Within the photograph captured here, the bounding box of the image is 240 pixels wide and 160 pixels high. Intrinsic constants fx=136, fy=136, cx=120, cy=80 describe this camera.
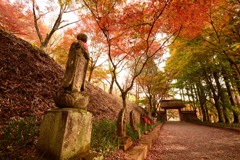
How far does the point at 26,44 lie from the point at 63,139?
6632 mm

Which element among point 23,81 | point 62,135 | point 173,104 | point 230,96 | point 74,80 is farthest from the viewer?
point 173,104

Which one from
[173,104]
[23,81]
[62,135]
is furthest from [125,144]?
[173,104]

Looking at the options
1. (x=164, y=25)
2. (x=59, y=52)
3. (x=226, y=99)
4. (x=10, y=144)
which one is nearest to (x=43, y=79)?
(x=10, y=144)

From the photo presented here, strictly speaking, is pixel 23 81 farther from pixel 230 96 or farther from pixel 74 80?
pixel 230 96

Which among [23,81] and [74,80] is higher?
[23,81]

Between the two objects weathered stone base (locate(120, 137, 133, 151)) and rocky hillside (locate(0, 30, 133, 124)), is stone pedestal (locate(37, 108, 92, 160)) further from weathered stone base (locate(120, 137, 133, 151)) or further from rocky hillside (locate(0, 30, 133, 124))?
rocky hillside (locate(0, 30, 133, 124))

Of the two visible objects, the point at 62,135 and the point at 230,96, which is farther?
the point at 230,96

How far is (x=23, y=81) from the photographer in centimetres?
496

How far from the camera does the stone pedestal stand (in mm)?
2141

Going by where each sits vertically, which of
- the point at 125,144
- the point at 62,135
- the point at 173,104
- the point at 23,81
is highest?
the point at 173,104

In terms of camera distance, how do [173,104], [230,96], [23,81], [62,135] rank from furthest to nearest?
[173,104], [230,96], [23,81], [62,135]

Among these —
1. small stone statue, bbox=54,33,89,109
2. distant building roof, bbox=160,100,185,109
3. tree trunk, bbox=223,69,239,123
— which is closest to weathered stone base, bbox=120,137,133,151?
small stone statue, bbox=54,33,89,109

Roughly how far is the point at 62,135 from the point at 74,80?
100cm

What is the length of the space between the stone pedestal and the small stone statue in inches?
6.4
